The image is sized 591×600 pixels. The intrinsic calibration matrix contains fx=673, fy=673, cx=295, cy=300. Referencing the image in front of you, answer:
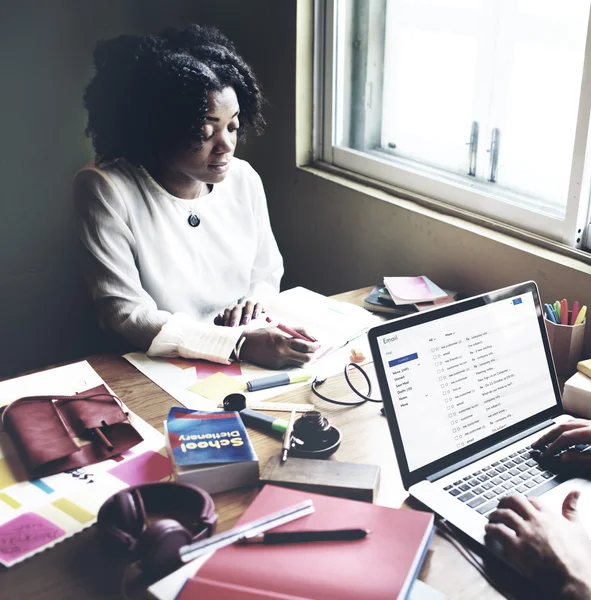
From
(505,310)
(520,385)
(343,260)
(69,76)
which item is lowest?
(343,260)

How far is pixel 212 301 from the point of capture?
6.09ft

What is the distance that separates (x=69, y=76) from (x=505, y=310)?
1.84 m

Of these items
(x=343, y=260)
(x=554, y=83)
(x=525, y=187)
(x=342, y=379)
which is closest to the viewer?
(x=342, y=379)

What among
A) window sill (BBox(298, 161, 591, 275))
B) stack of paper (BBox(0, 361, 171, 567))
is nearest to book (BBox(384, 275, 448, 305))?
window sill (BBox(298, 161, 591, 275))

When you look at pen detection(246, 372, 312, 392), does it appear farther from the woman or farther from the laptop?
the laptop

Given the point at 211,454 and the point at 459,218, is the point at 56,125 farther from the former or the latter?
the point at 211,454

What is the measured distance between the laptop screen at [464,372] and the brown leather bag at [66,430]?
45 cm

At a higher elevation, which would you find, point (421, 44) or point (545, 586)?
point (421, 44)

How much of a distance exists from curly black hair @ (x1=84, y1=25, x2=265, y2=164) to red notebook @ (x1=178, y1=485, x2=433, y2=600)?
105 centimetres

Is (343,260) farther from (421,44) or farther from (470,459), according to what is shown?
(470,459)

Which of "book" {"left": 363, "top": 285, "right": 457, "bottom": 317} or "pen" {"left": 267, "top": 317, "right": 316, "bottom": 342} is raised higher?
"pen" {"left": 267, "top": 317, "right": 316, "bottom": 342}

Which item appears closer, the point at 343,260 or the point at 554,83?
the point at 554,83

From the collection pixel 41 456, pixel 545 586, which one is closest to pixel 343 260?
pixel 41 456

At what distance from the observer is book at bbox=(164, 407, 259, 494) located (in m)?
0.98
